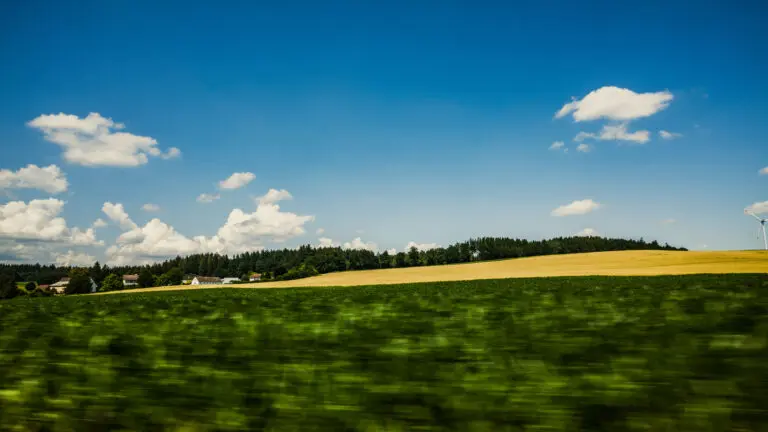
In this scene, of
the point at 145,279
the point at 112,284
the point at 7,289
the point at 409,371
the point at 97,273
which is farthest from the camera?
the point at 97,273

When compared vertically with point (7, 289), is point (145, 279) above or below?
above

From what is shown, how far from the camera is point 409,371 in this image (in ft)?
14.8

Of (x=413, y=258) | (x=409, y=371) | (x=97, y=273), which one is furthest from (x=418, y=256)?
(x=409, y=371)

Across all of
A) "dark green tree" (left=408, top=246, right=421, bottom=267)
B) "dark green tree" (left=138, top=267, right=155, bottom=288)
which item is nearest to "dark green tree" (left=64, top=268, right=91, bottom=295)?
"dark green tree" (left=138, top=267, right=155, bottom=288)

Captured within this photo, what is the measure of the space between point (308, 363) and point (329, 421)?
0.75 metres

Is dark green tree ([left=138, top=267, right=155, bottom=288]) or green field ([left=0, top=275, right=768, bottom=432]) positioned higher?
green field ([left=0, top=275, right=768, bottom=432])

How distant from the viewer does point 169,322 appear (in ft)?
22.5

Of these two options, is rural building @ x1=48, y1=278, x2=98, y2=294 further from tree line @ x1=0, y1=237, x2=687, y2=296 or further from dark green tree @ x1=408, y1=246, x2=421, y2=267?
dark green tree @ x1=408, y1=246, x2=421, y2=267

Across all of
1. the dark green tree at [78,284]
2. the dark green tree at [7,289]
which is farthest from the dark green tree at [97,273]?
the dark green tree at [7,289]

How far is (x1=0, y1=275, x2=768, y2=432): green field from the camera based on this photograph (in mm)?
3818

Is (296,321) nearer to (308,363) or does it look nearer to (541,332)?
(308,363)

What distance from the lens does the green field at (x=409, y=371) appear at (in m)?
3.82

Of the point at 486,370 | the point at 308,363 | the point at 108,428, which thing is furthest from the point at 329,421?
the point at 108,428

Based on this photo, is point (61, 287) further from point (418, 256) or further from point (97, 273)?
point (418, 256)
